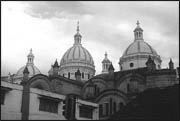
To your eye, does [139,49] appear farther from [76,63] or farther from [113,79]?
[76,63]

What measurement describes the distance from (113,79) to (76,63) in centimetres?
1872

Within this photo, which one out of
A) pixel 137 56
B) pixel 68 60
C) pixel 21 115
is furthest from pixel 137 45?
pixel 21 115

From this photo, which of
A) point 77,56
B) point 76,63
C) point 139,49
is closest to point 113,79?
point 139,49

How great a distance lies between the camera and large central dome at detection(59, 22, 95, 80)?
6244 centimetres

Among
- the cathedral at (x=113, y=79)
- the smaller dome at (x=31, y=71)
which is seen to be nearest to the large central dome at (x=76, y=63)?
the cathedral at (x=113, y=79)

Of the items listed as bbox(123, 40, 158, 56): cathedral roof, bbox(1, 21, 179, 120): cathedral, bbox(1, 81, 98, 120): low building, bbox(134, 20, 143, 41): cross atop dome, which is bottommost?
bbox(1, 81, 98, 120): low building

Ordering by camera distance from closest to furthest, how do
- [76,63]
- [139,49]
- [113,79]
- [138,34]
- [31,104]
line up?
[31,104], [113,79], [139,49], [138,34], [76,63]

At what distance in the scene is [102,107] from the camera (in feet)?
134

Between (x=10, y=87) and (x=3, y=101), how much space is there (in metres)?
1.45

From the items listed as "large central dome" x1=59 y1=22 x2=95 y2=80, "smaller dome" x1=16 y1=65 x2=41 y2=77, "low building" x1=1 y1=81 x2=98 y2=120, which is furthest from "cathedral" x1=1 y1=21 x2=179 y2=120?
"low building" x1=1 y1=81 x2=98 y2=120

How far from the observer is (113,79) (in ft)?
148

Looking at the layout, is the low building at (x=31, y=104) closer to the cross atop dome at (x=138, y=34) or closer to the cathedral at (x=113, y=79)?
the cathedral at (x=113, y=79)

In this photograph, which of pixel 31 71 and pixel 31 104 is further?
pixel 31 71

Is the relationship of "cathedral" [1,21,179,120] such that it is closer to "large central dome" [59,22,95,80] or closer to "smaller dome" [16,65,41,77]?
"large central dome" [59,22,95,80]
